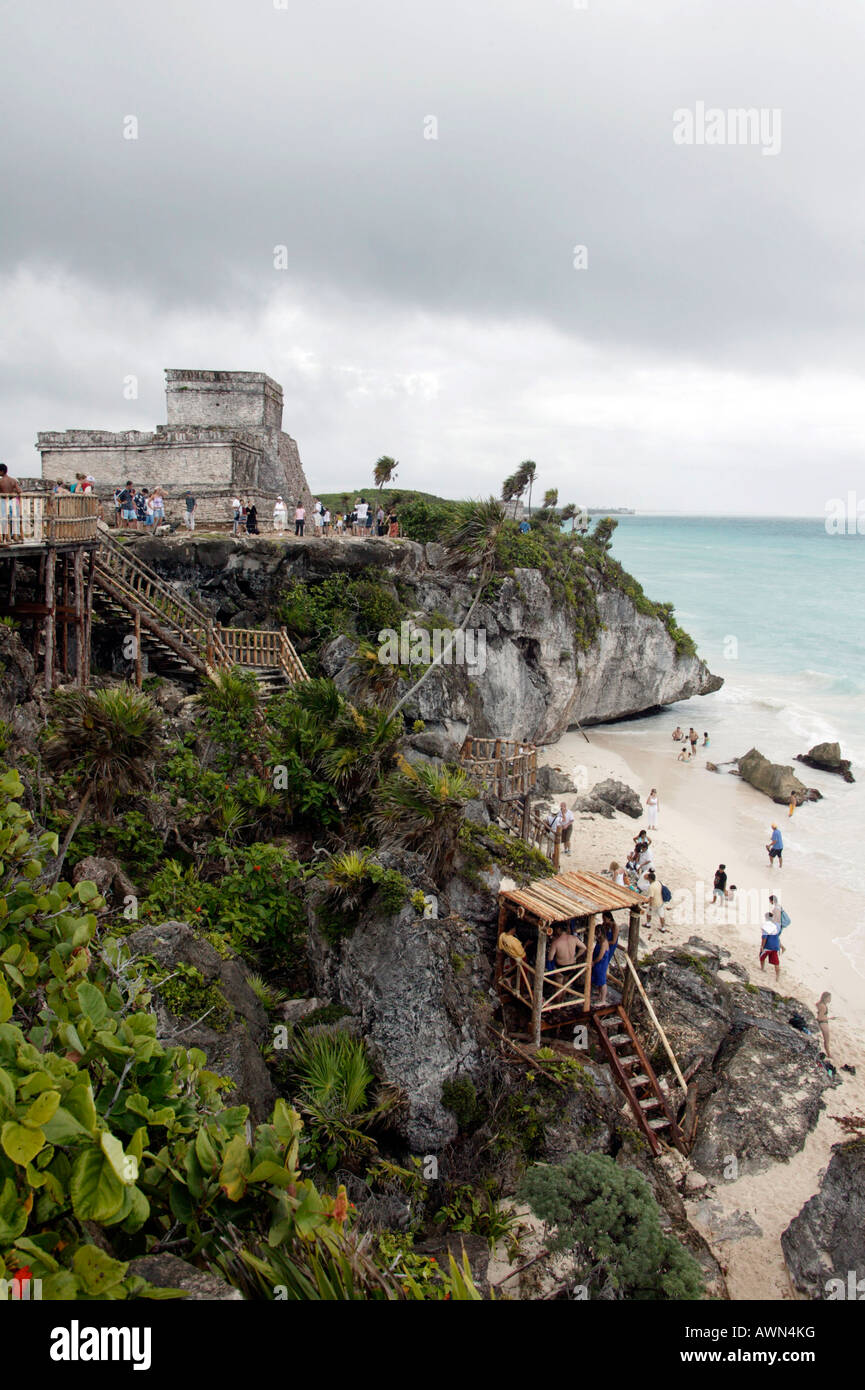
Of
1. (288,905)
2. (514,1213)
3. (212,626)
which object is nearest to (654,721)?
(212,626)

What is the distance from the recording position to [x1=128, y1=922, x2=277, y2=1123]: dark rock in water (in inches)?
325

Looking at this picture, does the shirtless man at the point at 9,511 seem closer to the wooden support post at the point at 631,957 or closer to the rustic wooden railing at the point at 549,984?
the rustic wooden railing at the point at 549,984

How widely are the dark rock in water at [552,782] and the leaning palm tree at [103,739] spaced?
53.4 ft

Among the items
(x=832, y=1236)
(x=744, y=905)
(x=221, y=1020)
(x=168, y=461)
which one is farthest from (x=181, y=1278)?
(x=168, y=461)

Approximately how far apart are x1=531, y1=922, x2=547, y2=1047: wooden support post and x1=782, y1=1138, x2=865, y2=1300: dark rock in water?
3786mm

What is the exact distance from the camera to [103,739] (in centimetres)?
1128

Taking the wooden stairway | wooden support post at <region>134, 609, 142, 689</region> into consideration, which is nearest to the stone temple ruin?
the wooden stairway

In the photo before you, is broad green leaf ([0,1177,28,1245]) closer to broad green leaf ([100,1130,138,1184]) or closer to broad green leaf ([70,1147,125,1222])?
broad green leaf ([70,1147,125,1222])

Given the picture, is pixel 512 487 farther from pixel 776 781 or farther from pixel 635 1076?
pixel 635 1076

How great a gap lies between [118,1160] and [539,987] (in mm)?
8665

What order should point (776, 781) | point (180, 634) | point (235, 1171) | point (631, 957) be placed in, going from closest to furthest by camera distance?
point (235, 1171)
point (631, 957)
point (180, 634)
point (776, 781)

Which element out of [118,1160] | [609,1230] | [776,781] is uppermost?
[118,1160]

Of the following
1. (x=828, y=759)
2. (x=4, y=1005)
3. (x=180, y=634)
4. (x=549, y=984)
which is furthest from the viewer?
(x=828, y=759)

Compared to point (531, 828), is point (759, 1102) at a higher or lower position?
lower
